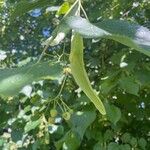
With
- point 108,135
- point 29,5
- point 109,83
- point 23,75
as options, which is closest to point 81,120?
point 109,83

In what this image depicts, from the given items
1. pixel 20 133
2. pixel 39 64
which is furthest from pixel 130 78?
pixel 39 64

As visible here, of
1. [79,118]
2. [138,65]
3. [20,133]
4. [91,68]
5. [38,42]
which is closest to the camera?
[79,118]

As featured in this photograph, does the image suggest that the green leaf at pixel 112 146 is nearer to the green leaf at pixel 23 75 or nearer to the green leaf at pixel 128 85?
the green leaf at pixel 128 85

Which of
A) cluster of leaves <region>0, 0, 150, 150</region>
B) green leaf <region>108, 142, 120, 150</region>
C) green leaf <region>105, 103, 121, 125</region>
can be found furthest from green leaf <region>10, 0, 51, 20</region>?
green leaf <region>108, 142, 120, 150</region>

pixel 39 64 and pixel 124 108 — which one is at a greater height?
pixel 39 64

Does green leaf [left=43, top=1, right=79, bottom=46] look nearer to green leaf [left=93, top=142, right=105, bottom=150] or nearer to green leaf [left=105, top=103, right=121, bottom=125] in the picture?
green leaf [left=105, top=103, right=121, bottom=125]

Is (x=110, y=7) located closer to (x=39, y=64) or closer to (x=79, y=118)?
(x=79, y=118)

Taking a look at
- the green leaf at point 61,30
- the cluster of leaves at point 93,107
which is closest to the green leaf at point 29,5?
the green leaf at point 61,30

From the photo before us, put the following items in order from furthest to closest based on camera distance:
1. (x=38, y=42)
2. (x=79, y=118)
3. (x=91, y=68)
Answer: (x=38, y=42) → (x=91, y=68) → (x=79, y=118)
